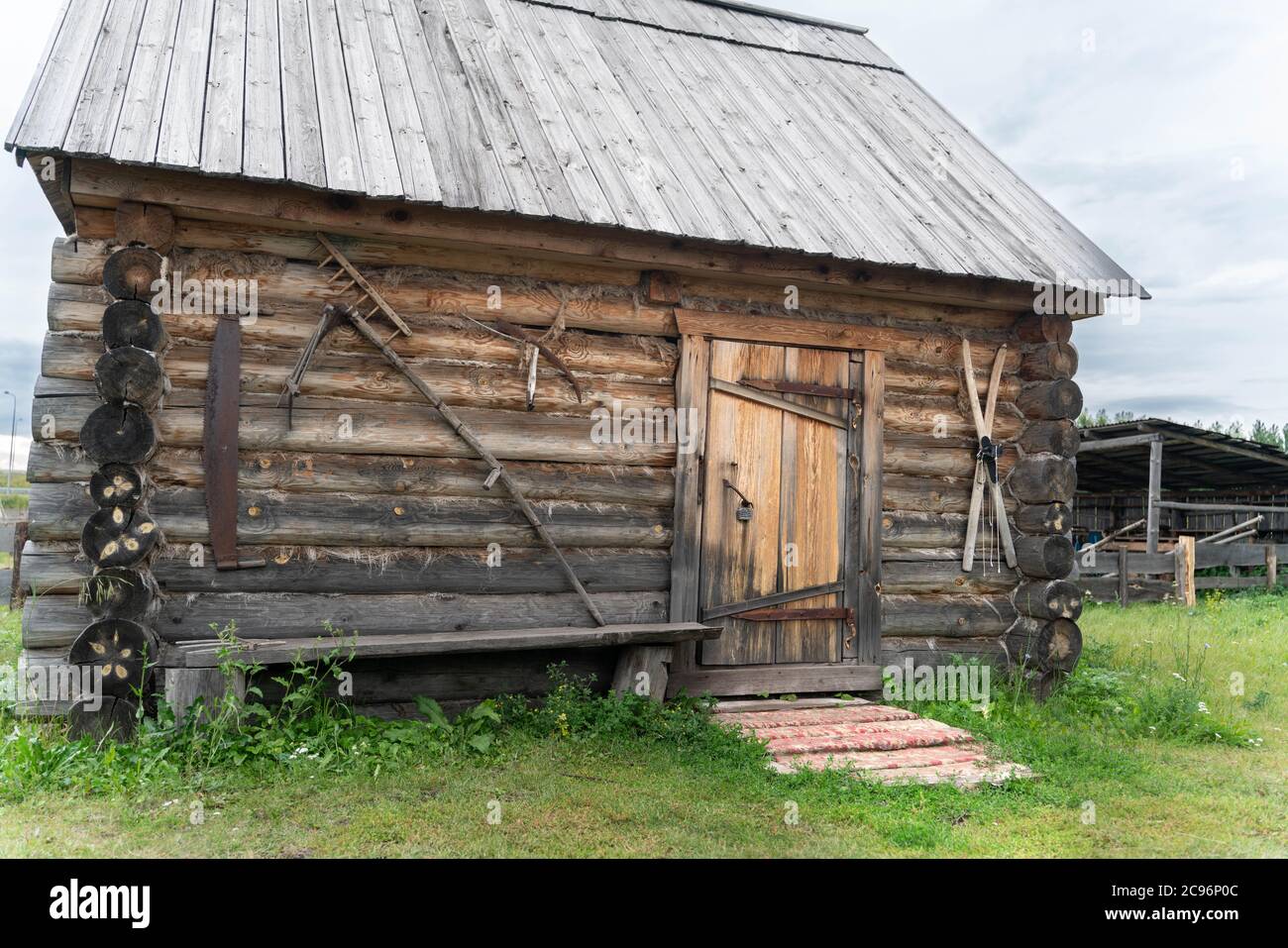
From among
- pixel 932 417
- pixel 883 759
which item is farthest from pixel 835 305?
pixel 883 759

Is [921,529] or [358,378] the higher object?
[358,378]

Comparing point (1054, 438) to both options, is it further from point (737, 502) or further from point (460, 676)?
point (460, 676)

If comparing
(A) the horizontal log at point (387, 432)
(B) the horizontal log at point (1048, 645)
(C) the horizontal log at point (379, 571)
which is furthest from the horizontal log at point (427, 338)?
(B) the horizontal log at point (1048, 645)

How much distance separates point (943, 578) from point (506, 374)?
3.88m

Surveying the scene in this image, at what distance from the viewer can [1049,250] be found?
802 cm

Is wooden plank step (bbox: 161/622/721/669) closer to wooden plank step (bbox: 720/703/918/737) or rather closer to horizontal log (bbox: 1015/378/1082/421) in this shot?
wooden plank step (bbox: 720/703/918/737)

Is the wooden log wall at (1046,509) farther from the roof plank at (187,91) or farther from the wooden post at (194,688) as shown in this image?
the roof plank at (187,91)

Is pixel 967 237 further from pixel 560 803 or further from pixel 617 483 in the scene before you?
pixel 560 803

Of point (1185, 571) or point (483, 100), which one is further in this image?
point (1185, 571)

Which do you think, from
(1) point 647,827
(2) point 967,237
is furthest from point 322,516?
(2) point 967,237

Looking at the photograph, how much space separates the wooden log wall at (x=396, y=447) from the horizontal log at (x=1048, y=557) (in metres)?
1.07

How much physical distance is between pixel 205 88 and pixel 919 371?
560 centimetres

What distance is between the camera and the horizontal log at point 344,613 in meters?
5.59

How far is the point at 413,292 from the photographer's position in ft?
20.8
